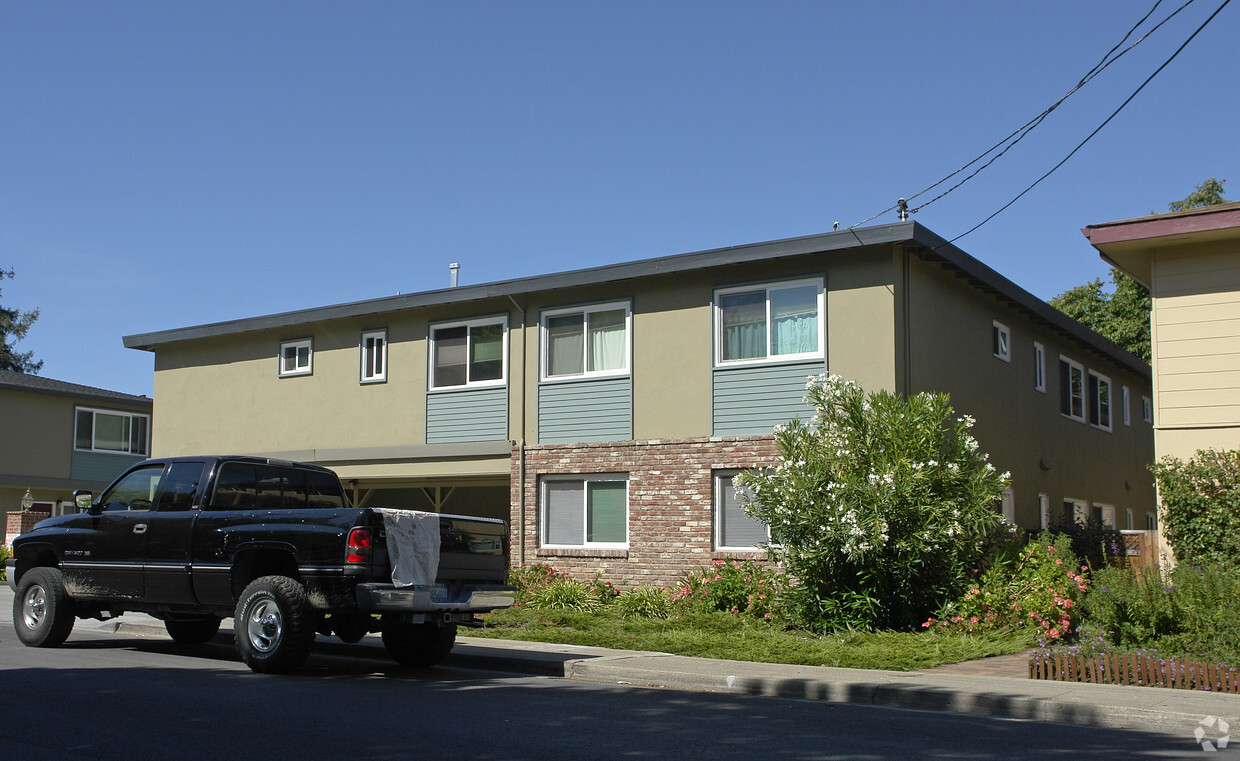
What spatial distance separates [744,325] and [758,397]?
115 centimetres

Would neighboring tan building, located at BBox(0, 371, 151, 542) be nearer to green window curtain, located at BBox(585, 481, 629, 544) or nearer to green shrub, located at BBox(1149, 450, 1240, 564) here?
green window curtain, located at BBox(585, 481, 629, 544)

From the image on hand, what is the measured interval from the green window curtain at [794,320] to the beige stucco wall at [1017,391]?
1.34 meters

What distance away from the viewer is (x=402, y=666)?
474 inches

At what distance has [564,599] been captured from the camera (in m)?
17.2

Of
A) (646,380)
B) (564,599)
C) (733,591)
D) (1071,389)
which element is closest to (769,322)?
(646,380)

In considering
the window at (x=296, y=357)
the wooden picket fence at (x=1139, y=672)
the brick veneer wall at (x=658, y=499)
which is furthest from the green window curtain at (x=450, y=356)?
the wooden picket fence at (x=1139, y=672)

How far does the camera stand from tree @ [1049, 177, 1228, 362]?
117 feet

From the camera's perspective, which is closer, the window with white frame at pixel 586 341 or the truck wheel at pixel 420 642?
the truck wheel at pixel 420 642

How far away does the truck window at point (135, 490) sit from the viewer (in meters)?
12.3

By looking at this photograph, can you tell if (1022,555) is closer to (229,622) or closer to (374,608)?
(374,608)

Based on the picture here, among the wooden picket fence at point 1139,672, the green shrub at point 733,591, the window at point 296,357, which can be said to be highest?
the window at point 296,357

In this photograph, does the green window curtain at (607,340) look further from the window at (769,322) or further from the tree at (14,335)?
the tree at (14,335)

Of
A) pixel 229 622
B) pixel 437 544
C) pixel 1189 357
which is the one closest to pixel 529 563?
pixel 229 622

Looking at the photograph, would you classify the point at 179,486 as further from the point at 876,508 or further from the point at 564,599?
the point at 876,508
